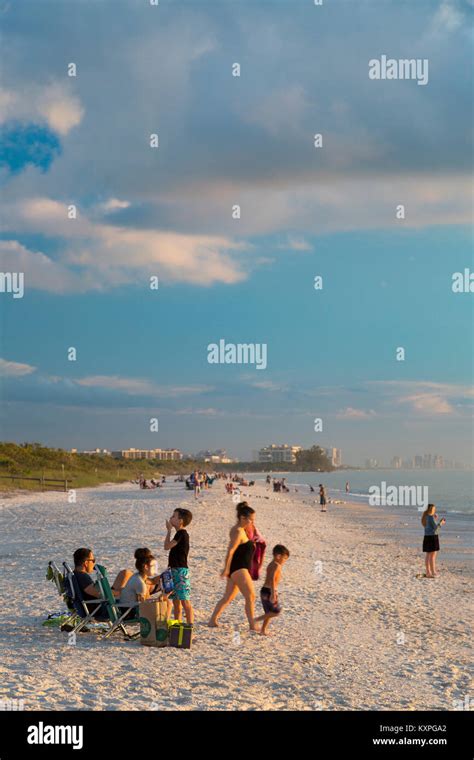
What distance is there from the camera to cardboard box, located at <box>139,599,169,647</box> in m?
9.39

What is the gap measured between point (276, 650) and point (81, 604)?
7.94 ft

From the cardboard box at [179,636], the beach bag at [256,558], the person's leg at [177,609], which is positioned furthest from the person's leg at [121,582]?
the beach bag at [256,558]

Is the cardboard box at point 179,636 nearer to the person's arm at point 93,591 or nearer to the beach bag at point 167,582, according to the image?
the beach bag at point 167,582

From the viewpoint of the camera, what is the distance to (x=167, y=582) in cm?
1022

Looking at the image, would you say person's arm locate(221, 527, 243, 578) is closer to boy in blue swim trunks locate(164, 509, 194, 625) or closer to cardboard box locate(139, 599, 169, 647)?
boy in blue swim trunks locate(164, 509, 194, 625)

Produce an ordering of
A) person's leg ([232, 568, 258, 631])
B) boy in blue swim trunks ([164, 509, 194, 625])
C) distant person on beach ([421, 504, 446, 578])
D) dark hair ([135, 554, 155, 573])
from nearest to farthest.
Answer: dark hair ([135, 554, 155, 573]) < boy in blue swim trunks ([164, 509, 194, 625]) < person's leg ([232, 568, 258, 631]) < distant person on beach ([421, 504, 446, 578])

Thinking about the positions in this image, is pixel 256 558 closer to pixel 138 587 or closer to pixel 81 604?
pixel 138 587

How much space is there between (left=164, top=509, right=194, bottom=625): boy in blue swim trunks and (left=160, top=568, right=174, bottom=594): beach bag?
41 millimetres

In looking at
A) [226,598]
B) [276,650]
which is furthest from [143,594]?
[276,650]

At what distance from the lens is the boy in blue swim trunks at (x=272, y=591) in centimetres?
1016

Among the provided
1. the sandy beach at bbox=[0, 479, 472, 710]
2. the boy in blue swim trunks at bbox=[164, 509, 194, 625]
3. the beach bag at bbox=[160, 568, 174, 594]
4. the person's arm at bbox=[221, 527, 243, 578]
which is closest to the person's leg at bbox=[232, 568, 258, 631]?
the person's arm at bbox=[221, 527, 243, 578]

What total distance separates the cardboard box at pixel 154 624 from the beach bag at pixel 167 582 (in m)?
0.74
